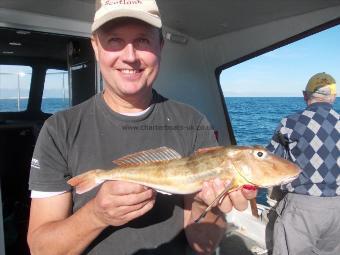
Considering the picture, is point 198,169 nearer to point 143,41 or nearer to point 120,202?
point 120,202

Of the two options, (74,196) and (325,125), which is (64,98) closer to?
(325,125)

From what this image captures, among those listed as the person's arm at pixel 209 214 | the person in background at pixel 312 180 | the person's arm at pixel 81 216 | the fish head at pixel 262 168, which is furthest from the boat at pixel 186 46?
the fish head at pixel 262 168

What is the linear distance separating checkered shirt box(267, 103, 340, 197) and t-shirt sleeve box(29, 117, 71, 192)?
13.9 ft

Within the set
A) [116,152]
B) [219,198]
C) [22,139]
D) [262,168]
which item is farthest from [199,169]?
[22,139]

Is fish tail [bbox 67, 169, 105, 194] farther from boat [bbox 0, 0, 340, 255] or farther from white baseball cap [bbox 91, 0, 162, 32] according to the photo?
boat [bbox 0, 0, 340, 255]

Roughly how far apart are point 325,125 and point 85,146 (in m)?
4.35

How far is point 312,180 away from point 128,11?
14.5 feet

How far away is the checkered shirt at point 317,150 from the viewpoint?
561cm

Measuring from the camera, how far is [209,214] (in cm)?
273

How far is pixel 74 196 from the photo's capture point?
2471mm

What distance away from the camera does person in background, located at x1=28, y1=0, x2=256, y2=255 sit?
2297 mm

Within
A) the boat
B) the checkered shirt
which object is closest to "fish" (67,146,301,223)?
the boat

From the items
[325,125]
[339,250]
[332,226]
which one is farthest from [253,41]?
[339,250]

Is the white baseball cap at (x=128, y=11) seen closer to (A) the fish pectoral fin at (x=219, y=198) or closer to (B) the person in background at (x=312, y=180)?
(A) the fish pectoral fin at (x=219, y=198)
